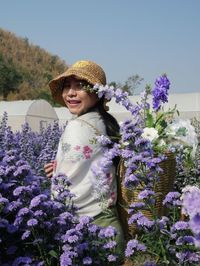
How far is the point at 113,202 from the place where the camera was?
2.94m

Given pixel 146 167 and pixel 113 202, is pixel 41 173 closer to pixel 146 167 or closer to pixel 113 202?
pixel 113 202

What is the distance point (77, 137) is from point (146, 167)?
870mm

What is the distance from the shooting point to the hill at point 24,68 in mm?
33969

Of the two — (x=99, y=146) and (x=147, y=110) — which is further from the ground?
(x=147, y=110)

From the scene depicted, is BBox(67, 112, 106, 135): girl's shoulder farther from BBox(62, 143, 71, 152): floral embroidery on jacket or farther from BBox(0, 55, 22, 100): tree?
BBox(0, 55, 22, 100): tree

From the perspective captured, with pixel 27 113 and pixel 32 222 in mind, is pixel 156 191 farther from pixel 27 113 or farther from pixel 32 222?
pixel 27 113

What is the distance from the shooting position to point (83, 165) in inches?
116

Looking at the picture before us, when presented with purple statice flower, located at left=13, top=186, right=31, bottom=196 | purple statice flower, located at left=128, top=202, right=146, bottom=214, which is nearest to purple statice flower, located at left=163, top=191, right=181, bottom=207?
purple statice flower, located at left=128, top=202, right=146, bottom=214

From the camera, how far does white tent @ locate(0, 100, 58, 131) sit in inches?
524

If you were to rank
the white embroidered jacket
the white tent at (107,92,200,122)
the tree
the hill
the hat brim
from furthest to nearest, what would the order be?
the hill → the tree → the white tent at (107,92,200,122) → the hat brim → the white embroidered jacket

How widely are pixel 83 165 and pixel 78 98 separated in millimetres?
441

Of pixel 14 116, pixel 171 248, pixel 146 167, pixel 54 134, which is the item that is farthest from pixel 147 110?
pixel 14 116

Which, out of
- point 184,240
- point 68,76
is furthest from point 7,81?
point 184,240

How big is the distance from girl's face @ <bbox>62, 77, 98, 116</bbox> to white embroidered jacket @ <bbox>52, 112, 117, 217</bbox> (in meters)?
0.16
